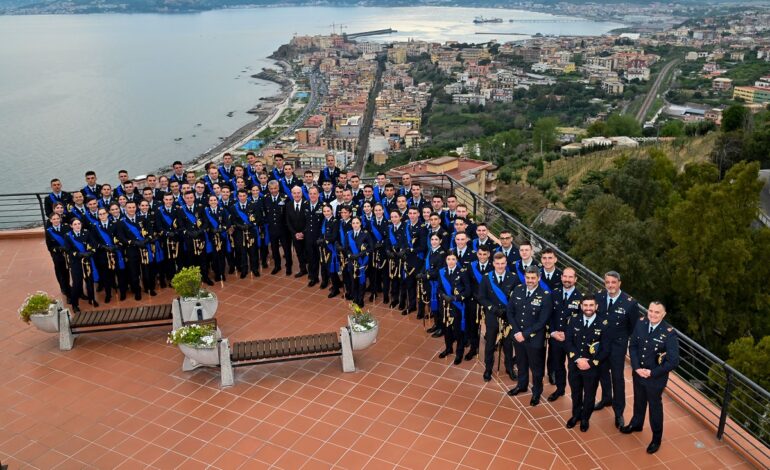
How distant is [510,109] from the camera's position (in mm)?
92250

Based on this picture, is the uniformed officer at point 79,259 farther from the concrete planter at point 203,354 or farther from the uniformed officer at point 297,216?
the uniformed officer at point 297,216

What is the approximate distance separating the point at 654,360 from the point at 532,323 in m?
1.11

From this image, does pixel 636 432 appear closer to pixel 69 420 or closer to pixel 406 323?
pixel 406 323

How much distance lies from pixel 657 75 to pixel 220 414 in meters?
123

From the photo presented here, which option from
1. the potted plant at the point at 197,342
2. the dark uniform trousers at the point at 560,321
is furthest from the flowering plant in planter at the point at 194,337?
the dark uniform trousers at the point at 560,321

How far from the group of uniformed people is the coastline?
4543 cm

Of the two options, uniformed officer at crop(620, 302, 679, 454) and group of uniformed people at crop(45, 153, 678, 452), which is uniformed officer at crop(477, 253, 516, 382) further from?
uniformed officer at crop(620, 302, 679, 454)

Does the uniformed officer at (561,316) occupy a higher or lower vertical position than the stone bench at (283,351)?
higher

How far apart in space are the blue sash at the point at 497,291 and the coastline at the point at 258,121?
4895 cm

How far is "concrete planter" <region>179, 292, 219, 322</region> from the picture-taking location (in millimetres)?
7375

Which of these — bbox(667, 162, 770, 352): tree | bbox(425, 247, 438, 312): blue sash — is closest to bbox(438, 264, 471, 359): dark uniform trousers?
bbox(425, 247, 438, 312): blue sash

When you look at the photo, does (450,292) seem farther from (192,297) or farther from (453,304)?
(192,297)

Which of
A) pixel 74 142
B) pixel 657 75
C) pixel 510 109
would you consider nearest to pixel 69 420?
pixel 74 142

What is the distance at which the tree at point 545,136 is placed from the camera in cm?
6323
